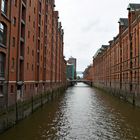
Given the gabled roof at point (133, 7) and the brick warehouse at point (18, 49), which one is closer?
the brick warehouse at point (18, 49)

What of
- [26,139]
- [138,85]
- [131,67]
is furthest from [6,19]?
[131,67]

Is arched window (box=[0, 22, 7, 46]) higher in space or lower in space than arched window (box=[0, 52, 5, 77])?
higher

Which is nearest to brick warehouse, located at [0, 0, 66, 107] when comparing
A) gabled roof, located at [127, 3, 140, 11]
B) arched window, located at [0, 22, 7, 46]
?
arched window, located at [0, 22, 7, 46]

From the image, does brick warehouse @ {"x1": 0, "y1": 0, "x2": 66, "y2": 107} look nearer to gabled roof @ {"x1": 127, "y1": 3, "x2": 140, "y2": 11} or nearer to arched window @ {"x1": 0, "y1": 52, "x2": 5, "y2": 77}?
arched window @ {"x1": 0, "y1": 52, "x2": 5, "y2": 77}

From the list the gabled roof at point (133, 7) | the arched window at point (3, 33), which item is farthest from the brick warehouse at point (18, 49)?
the gabled roof at point (133, 7)

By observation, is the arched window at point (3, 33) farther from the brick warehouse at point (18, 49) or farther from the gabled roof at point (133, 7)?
the gabled roof at point (133, 7)

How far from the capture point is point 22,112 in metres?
24.5

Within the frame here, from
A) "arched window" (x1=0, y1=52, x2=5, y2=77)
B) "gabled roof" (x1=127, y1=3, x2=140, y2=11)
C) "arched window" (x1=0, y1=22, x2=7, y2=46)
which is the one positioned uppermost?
"gabled roof" (x1=127, y1=3, x2=140, y2=11)

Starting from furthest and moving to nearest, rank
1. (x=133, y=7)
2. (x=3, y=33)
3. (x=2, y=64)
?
(x=133, y=7), (x=3, y=33), (x=2, y=64)

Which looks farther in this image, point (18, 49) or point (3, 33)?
point (18, 49)

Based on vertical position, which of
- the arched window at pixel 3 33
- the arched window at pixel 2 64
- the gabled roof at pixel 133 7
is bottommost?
the arched window at pixel 2 64

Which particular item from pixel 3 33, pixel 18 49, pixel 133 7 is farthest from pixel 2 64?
pixel 133 7

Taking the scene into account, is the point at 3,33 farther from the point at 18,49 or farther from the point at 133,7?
the point at 133,7

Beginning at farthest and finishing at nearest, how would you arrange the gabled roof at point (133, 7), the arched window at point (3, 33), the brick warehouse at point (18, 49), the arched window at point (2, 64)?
the gabled roof at point (133, 7) → the brick warehouse at point (18, 49) → the arched window at point (2, 64) → the arched window at point (3, 33)
